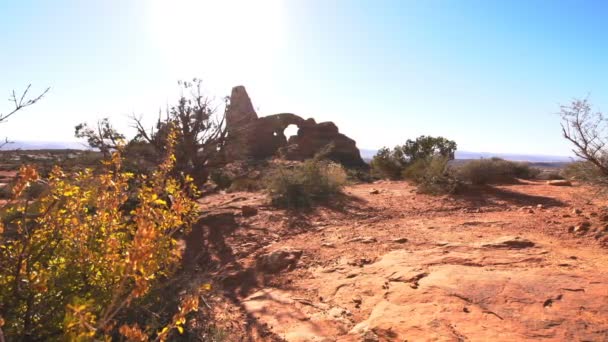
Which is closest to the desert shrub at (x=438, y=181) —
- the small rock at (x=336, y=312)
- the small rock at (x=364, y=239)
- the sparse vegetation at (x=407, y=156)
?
the sparse vegetation at (x=407, y=156)

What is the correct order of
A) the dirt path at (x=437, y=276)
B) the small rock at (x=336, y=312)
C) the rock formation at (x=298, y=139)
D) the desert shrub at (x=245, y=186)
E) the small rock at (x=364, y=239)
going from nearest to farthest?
the dirt path at (x=437, y=276) < the small rock at (x=336, y=312) < the small rock at (x=364, y=239) < the desert shrub at (x=245, y=186) < the rock formation at (x=298, y=139)

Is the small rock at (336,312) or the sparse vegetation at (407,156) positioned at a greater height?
the sparse vegetation at (407,156)

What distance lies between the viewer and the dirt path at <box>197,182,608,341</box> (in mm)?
3467

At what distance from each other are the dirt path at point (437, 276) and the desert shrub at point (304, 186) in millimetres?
1541

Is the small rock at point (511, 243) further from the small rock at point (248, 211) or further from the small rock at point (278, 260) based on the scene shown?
the small rock at point (248, 211)

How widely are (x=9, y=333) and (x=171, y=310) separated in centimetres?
152

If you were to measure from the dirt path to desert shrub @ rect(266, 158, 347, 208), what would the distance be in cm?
154

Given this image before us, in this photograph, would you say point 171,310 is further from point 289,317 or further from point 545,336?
point 545,336

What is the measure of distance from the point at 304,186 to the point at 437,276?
6.99 metres

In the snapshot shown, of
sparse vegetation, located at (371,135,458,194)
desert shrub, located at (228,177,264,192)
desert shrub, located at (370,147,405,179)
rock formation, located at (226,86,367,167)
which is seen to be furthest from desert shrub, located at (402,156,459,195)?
rock formation, located at (226,86,367,167)

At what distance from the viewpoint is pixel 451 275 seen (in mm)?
4535

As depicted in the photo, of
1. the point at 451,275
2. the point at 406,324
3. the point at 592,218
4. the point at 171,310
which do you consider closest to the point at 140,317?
the point at 171,310

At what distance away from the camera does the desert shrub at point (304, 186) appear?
10.7 m

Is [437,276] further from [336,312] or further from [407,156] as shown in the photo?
[407,156]
